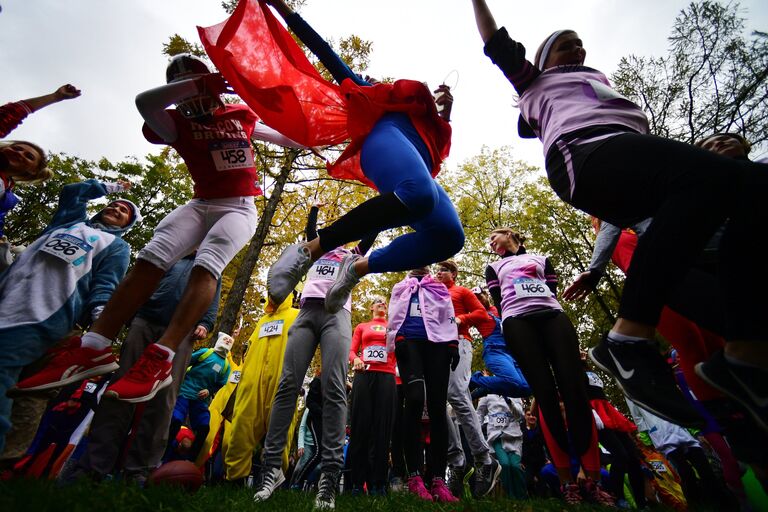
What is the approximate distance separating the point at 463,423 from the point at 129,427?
3.28 meters

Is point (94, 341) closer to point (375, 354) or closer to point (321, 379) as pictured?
point (321, 379)

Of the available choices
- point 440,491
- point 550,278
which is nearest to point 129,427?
point 440,491

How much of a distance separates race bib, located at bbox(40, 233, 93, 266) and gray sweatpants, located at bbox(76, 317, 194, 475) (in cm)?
70

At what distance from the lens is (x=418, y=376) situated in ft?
13.2

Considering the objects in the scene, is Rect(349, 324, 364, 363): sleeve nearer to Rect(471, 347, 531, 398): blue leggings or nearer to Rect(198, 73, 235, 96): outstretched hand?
Rect(471, 347, 531, 398): blue leggings

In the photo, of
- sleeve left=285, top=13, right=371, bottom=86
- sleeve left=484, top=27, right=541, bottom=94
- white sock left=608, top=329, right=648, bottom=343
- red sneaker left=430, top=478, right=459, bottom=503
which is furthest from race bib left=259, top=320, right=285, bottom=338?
white sock left=608, top=329, right=648, bottom=343

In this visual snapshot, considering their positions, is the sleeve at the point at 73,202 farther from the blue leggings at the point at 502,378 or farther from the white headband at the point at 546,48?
the blue leggings at the point at 502,378

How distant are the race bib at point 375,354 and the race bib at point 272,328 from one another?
1098 millimetres

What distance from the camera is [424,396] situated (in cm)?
391

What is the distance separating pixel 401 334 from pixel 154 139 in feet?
9.33

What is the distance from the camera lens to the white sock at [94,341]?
224 cm

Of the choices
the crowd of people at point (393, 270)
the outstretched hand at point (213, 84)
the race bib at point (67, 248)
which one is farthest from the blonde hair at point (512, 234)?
the race bib at point (67, 248)

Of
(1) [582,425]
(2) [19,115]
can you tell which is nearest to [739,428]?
(1) [582,425]

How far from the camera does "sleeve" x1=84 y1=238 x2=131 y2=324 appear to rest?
302 cm
